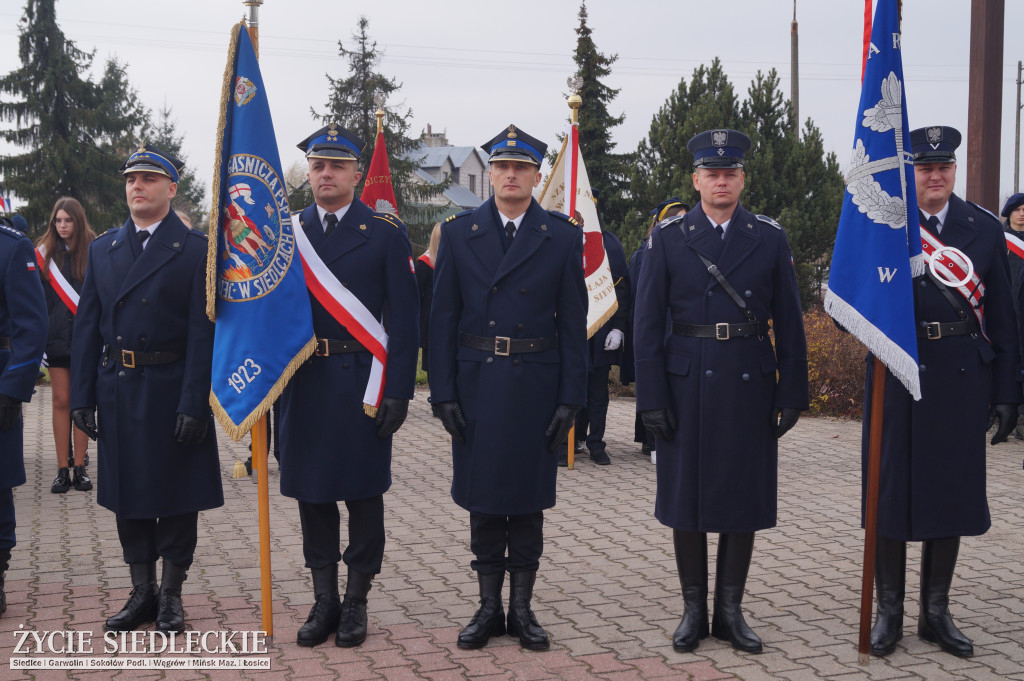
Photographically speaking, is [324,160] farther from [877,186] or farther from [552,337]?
[877,186]

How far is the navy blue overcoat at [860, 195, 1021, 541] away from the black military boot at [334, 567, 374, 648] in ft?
8.24

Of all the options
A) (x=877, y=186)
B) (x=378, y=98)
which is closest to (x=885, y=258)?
(x=877, y=186)

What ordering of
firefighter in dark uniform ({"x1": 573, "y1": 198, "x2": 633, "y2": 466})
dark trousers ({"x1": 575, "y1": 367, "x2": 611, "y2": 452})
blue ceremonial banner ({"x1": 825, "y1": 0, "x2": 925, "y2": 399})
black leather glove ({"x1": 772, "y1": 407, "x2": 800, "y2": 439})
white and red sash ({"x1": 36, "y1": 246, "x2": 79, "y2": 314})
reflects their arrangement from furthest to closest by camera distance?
dark trousers ({"x1": 575, "y1": 367, "x2": 611, "y2": 452}) < firefighter in dark uniform ({"x1": 573, "y1": 198, "x2": 633, "y2": 466}) < white and red sash ({"x1": 36, "y1": 246, "x2": 79, "y2": 314}) < black leather glove ({"x1": 772, "y1": 407, "x2": 800, "y2": 439}) < blue ceremonial banner ({"x1": 825, "y1": 0, "x2": 925, "y2": 399})

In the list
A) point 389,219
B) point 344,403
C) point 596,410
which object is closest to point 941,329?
point 389,219

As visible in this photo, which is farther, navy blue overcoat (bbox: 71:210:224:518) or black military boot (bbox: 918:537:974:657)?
navy blue overcoat (bbox: 71:210:224:518)

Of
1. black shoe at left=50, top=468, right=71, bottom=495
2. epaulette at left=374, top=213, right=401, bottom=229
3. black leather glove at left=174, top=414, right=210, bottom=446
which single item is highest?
epaulette at left=374, top=213, right=401, bottom=229

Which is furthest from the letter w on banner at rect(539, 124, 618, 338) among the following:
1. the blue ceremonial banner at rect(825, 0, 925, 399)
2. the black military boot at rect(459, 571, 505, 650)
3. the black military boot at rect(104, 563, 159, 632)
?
the black military boot at rect(104, 563, 159, 632)

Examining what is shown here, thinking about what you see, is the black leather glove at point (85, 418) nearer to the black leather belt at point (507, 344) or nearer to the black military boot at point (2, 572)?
the black military boot at point (2, 572)

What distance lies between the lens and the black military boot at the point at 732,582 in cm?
476

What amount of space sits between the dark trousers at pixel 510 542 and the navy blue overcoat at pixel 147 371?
1395 millimetres

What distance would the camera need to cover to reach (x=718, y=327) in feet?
15.5

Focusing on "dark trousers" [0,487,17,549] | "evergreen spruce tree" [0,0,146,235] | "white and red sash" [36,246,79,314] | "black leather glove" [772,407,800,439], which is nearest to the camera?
"black leather glove" [772,407,800,439]

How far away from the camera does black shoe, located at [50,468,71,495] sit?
26.9 feet

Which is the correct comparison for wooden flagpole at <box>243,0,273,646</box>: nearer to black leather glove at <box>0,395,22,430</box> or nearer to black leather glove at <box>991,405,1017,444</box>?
black leather glove at <box>0,395,22,430</box>
